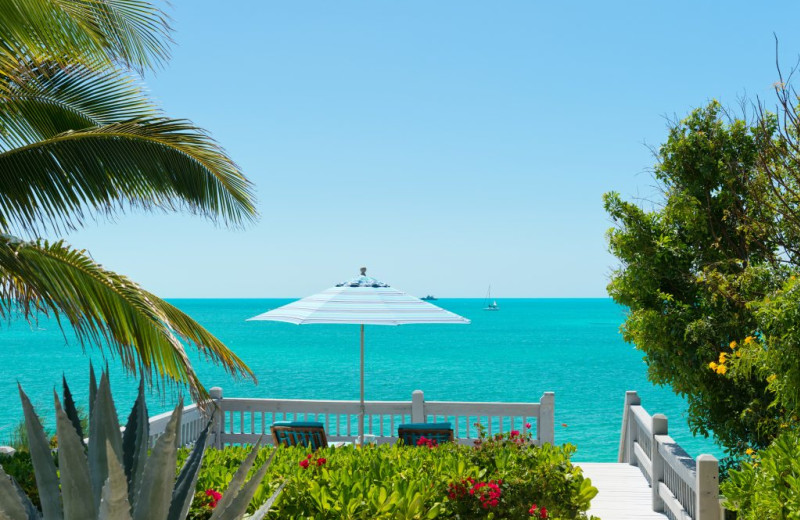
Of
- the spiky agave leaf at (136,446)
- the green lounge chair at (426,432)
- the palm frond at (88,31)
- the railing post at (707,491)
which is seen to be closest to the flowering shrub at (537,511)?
the railing post at (707,491)

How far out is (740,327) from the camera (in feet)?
27.3

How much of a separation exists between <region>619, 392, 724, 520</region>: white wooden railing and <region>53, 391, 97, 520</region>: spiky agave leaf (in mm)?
4961

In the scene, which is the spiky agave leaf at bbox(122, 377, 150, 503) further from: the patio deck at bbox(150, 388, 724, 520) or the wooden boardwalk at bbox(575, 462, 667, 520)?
the wooden boardwalk at bbox(575, 462, 667, 520)

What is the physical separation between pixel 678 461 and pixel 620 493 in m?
1.90

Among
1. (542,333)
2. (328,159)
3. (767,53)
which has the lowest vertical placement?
(542,333)

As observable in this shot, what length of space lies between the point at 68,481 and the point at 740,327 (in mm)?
7745

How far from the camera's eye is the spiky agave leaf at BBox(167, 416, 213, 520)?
9.28 ft

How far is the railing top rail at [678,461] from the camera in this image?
639 centimetres

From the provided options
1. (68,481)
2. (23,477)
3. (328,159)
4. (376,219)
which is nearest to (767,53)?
(68,481)

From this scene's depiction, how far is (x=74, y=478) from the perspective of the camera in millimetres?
2400

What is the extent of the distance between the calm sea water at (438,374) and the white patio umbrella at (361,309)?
1365 centimetres

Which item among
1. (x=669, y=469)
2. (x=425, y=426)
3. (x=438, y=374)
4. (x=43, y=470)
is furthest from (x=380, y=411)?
(x=438, y=374)

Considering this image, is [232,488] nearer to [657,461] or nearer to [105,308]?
[105,308]

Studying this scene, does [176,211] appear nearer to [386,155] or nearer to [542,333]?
[386,155]
